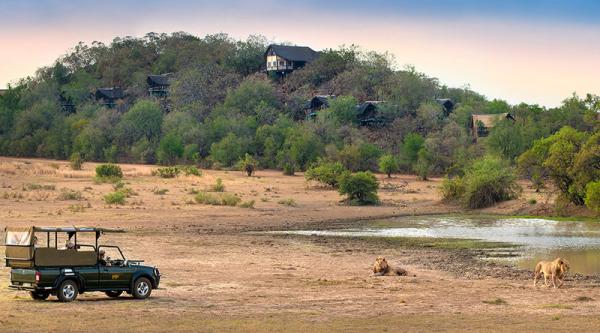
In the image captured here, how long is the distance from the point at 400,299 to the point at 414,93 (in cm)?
9868

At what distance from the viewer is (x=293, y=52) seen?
476ft

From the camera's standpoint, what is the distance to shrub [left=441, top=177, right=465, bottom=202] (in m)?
60.8

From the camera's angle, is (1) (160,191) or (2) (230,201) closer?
(2) (230,201)

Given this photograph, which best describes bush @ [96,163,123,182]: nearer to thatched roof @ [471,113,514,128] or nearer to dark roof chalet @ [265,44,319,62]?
thatched roof @ [471,113,514,128]

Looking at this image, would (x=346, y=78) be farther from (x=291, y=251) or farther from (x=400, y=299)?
(x=400, y=299)

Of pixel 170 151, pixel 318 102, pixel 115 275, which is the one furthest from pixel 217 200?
pixel 318 102

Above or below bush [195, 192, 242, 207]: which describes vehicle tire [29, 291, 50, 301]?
below

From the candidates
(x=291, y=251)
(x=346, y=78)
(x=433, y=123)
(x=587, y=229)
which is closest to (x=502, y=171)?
(x=587, y=229)

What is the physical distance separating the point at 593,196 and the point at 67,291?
32.5 metres

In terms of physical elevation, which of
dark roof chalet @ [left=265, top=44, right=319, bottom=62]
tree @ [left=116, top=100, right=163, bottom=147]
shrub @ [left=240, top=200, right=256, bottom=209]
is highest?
dark roof chalet @ [left=265, top=44, right=319, bottom=62]

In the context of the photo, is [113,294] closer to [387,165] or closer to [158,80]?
[387,165]

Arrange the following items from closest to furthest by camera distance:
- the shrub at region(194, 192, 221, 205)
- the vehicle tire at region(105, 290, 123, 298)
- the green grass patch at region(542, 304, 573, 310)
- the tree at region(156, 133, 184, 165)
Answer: the green grass patch at region(542, 304, 573, 310), the vehicle tire at region(105, 290, 123, 298), the shrub at region(194, 192, 221, 205), the tree at region(156, 133, 184, 165)

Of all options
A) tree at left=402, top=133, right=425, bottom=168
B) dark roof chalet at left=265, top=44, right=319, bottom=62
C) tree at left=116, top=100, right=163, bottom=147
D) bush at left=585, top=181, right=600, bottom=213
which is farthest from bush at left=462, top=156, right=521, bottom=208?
dark roof chalet at left=265, top=44, right=319, bottom=62

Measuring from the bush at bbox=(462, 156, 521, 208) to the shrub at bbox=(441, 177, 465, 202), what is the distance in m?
0.71
